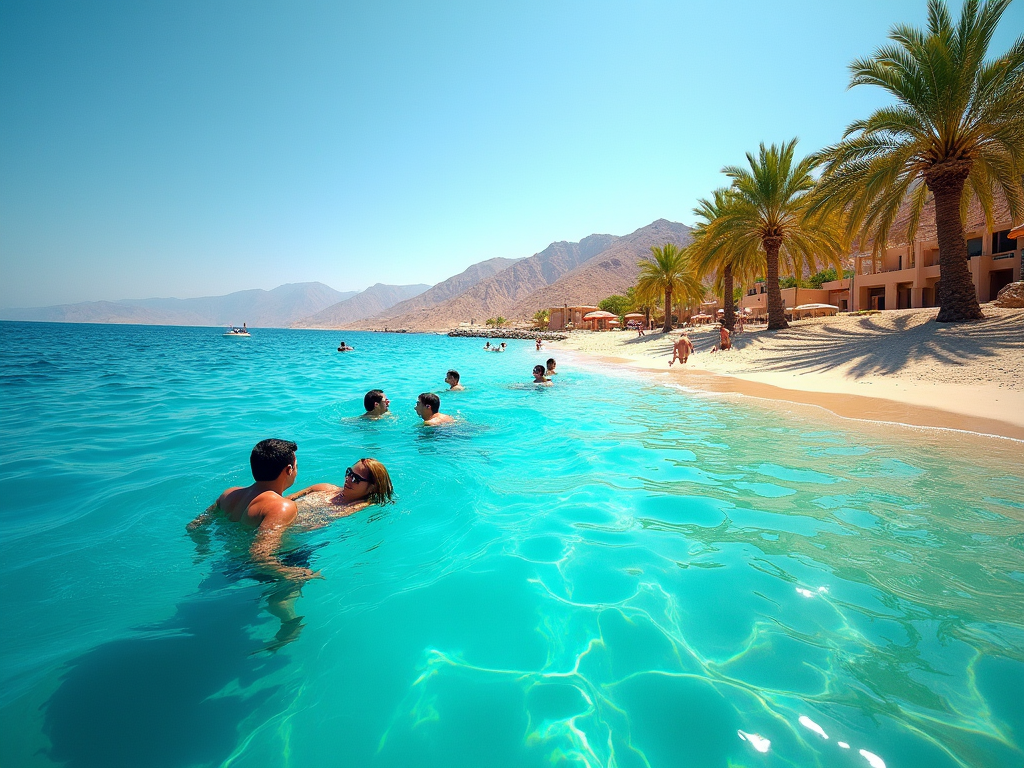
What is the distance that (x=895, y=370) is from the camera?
11.3 m

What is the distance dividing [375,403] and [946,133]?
18.0 m

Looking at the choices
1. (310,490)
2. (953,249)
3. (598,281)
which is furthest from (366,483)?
(598,281)

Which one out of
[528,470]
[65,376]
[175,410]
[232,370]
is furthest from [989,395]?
[65,376]

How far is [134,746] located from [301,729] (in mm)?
704

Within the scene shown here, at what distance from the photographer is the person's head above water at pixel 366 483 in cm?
395

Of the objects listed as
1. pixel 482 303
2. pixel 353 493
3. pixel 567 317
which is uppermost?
pixel 482 303

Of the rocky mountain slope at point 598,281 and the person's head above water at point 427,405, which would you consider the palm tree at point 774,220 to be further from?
the rocky mountain slope at point 598,281

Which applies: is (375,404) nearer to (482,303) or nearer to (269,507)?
(269,507)

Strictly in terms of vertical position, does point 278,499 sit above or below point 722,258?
below

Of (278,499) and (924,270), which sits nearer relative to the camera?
(278,499)

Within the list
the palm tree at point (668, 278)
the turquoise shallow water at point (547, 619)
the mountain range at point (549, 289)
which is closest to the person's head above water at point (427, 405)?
the turquoise shallow water at point (547, 619)

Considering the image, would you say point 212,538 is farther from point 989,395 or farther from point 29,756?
point 989,395

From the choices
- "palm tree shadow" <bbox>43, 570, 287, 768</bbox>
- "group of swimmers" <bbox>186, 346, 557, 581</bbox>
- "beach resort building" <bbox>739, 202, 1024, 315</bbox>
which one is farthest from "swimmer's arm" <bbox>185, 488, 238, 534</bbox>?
"beach resort building" <bbox>739, 202, 1024, 315</bbox>

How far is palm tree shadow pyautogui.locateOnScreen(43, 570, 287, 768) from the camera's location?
6.46 feet
